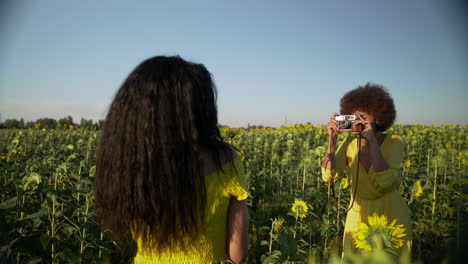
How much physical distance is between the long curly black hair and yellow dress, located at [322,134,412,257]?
134cm

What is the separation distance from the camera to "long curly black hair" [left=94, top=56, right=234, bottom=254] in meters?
1.07

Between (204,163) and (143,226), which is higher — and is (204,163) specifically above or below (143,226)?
above

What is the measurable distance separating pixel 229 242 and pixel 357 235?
508mm

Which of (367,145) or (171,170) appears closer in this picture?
(171,170)

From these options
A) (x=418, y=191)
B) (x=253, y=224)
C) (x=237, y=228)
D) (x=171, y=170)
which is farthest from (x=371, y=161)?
(x=253, y=224)

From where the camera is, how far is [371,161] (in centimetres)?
199

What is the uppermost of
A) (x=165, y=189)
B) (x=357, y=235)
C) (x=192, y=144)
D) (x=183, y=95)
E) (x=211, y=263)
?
(x=183, y=95)

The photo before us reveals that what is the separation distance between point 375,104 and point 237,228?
60.4 inches

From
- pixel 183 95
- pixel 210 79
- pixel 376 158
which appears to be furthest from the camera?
pixel 376 158

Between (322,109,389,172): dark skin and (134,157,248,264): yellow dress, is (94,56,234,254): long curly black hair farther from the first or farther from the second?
(322,109,389,172): dark skin

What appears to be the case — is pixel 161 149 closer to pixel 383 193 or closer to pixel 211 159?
pixel 211 159

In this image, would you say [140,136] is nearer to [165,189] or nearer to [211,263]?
[165,189]

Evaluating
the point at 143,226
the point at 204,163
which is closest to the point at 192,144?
the point at 204,163

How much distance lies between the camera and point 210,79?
1.18 meters
